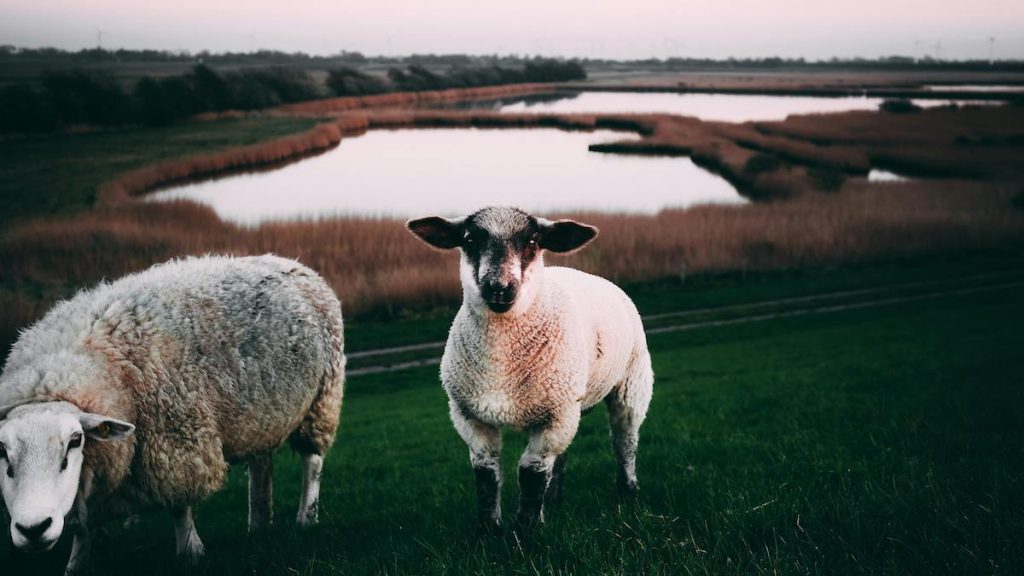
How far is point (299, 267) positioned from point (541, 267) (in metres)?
2.44

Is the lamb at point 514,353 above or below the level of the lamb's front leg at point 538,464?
above

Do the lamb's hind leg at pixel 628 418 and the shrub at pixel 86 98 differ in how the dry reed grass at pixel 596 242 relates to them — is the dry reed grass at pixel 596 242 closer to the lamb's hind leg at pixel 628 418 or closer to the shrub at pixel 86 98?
the shrub at pixel 86 98

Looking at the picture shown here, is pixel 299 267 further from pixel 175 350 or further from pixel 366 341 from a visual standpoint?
pixel 366 341

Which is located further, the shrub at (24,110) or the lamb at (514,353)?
the shrub at (24,110)

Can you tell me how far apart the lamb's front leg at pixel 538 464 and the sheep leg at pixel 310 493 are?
214cm

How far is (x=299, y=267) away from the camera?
20.6 feet

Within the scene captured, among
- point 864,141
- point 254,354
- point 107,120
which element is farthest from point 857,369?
point 107,120

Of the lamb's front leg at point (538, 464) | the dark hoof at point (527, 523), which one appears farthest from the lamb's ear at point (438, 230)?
the dark hoof at point (527, 523)

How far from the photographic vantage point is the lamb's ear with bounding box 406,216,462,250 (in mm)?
4645

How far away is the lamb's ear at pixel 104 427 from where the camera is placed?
13.7 ft

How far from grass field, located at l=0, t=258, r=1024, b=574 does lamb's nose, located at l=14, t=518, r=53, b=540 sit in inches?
32.0

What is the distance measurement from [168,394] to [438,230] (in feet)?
6.99

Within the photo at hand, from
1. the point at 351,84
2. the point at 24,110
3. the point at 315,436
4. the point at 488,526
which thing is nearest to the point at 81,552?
the point at 315,436

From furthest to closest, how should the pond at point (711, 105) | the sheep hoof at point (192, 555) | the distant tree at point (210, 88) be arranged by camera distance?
the pond at point (711, 105) < the distant tree at point (210, 88) < the sheep hoof at point (192, 555)
